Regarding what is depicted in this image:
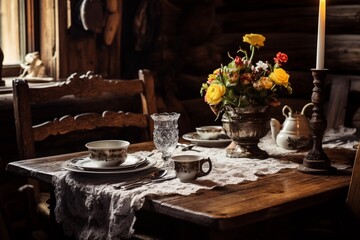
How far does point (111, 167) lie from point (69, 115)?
0.93m

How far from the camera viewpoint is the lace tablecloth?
203 cm

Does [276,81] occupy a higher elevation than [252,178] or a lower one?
higher

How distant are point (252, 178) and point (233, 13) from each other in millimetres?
2763

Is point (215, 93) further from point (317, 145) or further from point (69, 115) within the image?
point (69, 115)

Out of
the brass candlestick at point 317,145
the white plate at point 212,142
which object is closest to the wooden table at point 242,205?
the brass candlestick at point 317,145

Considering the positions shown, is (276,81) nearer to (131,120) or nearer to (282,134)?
(282,134)

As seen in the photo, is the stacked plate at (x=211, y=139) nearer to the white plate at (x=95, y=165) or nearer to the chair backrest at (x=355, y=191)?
the white plate at (x=95, y=165)

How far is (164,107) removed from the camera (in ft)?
14.7

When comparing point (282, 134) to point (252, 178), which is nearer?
point (252, 178)

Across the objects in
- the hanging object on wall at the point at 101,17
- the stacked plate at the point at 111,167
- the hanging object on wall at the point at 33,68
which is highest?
the hanging object on wall at the point at 101,17

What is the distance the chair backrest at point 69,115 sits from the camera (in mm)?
2871

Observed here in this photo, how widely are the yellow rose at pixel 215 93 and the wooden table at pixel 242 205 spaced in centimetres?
37

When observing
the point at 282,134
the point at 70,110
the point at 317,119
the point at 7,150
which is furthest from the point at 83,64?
the point at 317,119

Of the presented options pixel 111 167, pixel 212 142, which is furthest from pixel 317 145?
pixel 111 167
